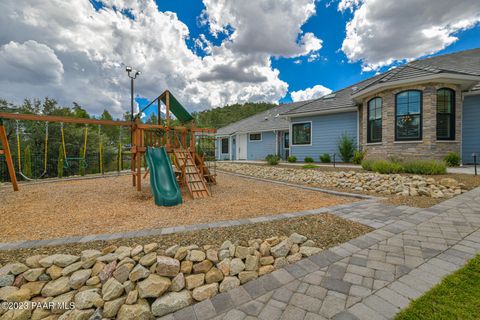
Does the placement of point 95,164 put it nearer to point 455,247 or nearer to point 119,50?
point 119,50

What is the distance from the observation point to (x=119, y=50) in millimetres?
11484

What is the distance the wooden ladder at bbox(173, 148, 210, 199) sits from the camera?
5070mm

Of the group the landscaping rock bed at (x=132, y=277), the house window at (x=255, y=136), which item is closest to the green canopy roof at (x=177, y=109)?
the landscaping rock bed at (x=132, y=277)

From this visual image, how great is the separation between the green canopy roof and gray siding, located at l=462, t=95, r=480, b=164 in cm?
1152

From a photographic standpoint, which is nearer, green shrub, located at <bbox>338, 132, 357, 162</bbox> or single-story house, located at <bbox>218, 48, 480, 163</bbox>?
single-story house, located at <bbox>218, 48, 480, 163</bbox>

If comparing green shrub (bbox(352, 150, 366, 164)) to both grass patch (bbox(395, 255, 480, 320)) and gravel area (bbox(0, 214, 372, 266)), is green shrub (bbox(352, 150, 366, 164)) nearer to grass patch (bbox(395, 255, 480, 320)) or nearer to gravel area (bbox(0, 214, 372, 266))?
gravel area (bbox(0, 214, 372, 266))

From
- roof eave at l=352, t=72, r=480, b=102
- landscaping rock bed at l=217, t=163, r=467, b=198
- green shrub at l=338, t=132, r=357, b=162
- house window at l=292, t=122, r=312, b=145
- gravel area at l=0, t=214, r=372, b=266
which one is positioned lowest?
gravel area at l=0, t=214, r=372, b=266

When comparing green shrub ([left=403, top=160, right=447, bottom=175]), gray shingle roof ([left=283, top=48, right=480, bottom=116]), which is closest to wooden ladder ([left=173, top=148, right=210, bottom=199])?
green shrub ([left=403, top=160, right=447, bottom=175])

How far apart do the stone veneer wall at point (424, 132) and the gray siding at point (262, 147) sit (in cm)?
773

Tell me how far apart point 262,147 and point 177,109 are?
9.88 meters

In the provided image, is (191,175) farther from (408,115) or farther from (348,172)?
(408,115)

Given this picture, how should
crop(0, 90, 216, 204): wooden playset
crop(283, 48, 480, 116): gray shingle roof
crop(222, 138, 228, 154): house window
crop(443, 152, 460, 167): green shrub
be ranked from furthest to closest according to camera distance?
crop(222, 138, 228, 154): house window < crop(283, 48, 480, 116): gray shingle roof < crop(443, 152, 460, 167): green shrub < crop(0, 90, 216, 204): wooden playset

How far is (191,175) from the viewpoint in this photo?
5562 millimetres

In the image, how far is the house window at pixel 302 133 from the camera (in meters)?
12.0
